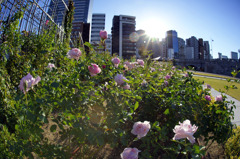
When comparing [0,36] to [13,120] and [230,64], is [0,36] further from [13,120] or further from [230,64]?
[230,64]

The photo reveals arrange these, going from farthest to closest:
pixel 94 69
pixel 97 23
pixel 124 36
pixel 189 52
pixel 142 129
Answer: pixel 189 52 → pixel 97 23 → pixel 124 36 → pixel 94 69 → pixel 142 129

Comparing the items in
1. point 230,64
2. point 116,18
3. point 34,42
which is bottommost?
point 34,42

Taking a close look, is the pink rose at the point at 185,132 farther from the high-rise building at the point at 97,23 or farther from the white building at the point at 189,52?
the white building at the point at 189,52

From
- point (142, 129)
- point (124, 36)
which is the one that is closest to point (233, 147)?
point (142, 129)

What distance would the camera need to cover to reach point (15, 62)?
7.04 ft

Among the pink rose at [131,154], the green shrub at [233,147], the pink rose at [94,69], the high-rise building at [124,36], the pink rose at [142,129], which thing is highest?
the high-rise building at [124,36]

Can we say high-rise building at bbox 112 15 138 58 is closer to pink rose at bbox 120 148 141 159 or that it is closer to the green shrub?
the green shrub

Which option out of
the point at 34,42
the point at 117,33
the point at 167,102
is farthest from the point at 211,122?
the point at 117,33

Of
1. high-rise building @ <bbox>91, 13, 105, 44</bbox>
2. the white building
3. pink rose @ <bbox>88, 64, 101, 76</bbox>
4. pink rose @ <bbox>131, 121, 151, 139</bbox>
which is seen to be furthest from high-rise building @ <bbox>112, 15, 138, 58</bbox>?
the white building

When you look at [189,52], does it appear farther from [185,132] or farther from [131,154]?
[131,154]

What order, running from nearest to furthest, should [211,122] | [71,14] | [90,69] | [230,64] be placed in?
[90,69], [211,122], [71,14], [230,64]

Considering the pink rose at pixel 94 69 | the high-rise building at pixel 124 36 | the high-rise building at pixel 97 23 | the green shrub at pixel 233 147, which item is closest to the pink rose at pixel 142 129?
the pink rose at pixel 94 69

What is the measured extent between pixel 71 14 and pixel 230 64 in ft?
162

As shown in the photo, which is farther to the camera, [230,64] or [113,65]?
[230,64]
